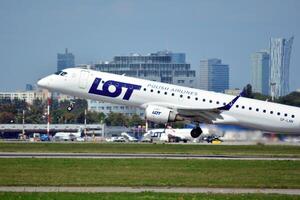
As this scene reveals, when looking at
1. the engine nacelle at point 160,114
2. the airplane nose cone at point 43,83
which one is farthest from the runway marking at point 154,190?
the airplane nose cone at point 43,83

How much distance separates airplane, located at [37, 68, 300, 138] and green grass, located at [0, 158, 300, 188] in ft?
55.8

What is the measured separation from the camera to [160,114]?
6569 cm

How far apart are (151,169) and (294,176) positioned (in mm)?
6984

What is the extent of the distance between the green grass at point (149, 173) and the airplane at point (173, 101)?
17.0 meters

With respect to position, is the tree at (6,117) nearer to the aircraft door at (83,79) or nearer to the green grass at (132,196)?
the aircraft door at (83,79)

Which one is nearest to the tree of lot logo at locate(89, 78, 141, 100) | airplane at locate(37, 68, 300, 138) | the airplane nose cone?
the airplane nose cone

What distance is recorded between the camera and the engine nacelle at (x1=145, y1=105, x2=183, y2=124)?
215 ft

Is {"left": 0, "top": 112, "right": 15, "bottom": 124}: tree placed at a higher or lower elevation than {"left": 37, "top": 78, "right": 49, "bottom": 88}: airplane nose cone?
lower

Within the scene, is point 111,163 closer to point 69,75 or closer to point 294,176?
point 294,176

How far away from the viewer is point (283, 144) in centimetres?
7056

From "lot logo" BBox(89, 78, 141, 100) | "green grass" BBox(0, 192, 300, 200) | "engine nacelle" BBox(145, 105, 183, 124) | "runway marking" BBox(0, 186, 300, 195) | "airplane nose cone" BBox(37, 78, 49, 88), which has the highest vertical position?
"airplane nose cone" BBox(37, 78, 49, 88)

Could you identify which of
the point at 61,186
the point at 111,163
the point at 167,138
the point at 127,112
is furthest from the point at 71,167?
the point at 127,112

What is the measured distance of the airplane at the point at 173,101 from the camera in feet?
216

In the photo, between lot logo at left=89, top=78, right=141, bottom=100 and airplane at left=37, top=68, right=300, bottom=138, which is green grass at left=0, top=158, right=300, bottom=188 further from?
airplane at left=37, top=68, right=300, bottom=138
